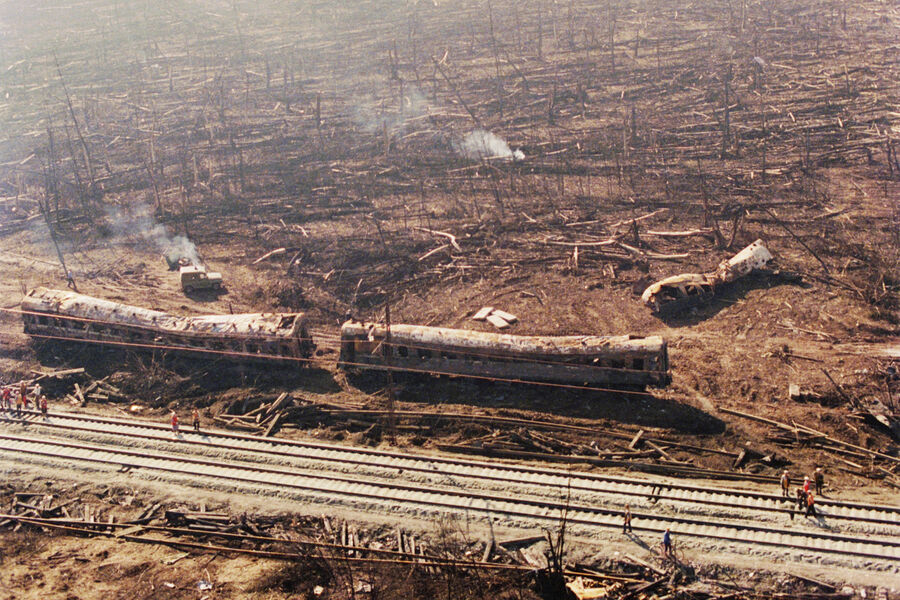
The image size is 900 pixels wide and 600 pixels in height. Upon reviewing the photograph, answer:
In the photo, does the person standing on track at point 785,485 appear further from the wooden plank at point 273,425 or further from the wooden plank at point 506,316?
the wooden plank at point 273,425

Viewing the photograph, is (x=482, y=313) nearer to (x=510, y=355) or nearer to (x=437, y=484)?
(x=510, y=355)

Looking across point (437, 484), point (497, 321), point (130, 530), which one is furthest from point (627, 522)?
point (130, 530)

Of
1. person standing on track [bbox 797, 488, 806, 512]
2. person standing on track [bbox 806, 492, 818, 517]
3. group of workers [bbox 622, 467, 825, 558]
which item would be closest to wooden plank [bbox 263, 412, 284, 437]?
group of workers [bbox 622, 467, 825, 558]

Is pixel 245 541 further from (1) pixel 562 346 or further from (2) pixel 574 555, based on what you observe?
(1) pixel 562 346

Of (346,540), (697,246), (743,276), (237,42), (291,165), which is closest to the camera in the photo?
(346,540)

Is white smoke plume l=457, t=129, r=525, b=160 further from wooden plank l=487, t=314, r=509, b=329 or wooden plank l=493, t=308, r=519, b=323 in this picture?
wooden plank l=487, t=314, r=509, b=329

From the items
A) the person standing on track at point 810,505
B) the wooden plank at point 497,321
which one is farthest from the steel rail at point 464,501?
the wooden plank at point 497,321

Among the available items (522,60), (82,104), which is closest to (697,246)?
(522,60)

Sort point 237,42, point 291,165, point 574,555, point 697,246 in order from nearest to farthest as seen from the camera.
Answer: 1. point 574,555
2. point 697,246
3. point 291,165
4. point 237,42

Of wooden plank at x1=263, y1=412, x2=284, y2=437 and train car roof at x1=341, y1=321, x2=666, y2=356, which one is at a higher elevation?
train car roof at x1=341, y1=321, x2=666, y2=356
